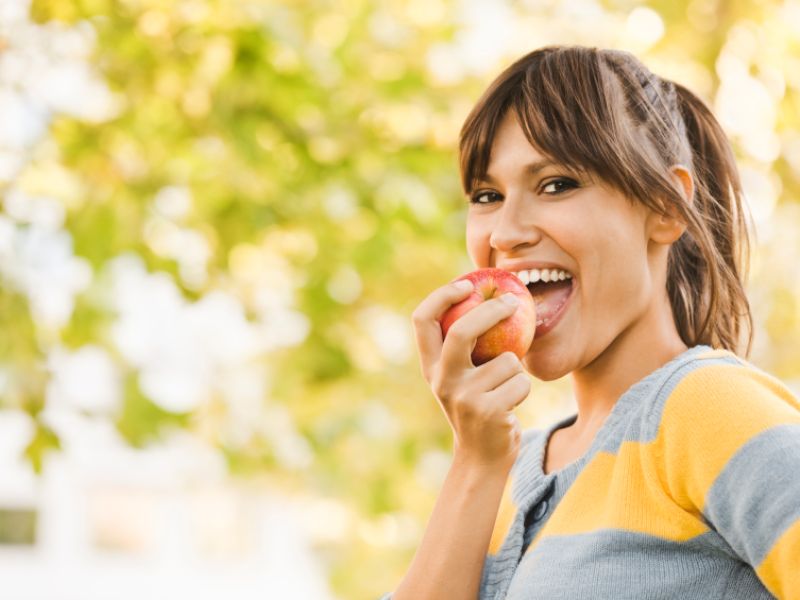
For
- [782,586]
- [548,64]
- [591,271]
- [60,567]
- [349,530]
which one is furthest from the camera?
[60,567]

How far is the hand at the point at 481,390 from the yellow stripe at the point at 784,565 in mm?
494

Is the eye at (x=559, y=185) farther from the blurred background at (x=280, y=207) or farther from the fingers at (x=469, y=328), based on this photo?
the blurred background at (x=280, y=207)

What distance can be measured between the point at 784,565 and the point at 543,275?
634 millimetres

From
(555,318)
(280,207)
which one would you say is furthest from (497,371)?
(280,207)

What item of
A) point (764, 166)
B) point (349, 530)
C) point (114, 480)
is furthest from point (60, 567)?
point (764, 166)

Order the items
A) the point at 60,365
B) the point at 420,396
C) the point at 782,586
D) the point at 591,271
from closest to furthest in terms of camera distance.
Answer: the point at 782,586 < the point at 591,271 < the point at 60,365 < the point at 420,396

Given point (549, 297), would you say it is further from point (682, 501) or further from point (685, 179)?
point (682, 501)

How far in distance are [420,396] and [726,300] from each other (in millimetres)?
3500

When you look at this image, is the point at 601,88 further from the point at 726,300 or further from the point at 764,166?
the point at 764,166

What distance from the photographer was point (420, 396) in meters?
5.25

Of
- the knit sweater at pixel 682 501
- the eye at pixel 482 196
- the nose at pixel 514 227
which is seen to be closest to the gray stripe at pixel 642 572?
the knit sweater at pixel 682 501

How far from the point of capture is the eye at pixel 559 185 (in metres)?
1.68

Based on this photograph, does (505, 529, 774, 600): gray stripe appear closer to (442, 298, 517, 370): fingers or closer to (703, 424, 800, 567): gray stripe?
(703, 424, 800, 567): gray stripe

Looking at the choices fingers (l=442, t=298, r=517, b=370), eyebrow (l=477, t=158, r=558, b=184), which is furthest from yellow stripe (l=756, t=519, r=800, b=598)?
eyebrow (l=477, t=158, r=558, b=184)
